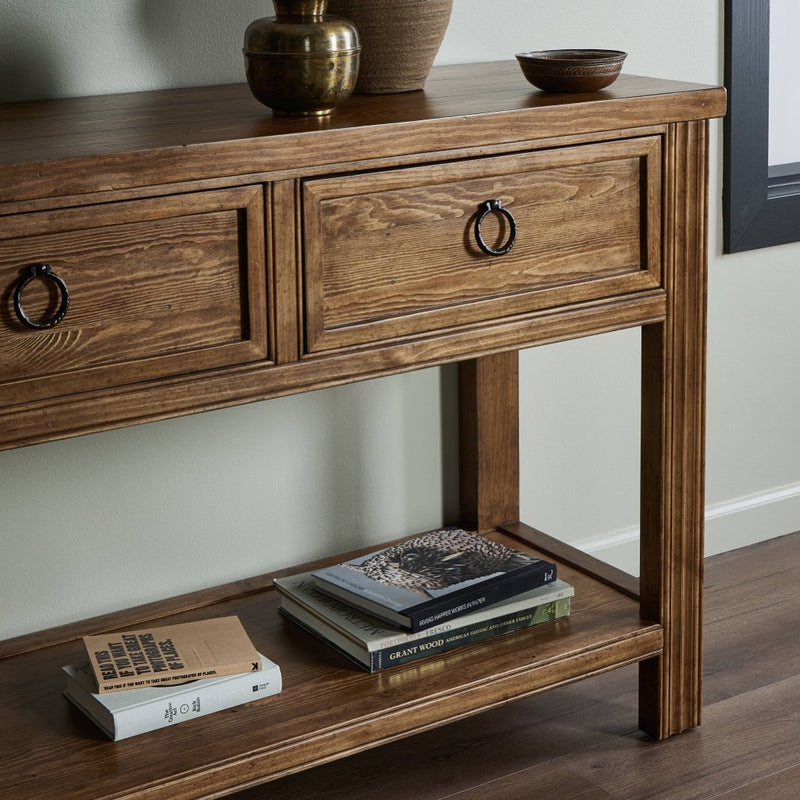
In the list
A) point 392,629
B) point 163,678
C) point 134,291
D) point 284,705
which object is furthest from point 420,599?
point 134,291

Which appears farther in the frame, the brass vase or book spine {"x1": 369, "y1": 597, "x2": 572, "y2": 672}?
book spine {"x1": 369, "y1": 597, "x2": 572, "y2": 672}

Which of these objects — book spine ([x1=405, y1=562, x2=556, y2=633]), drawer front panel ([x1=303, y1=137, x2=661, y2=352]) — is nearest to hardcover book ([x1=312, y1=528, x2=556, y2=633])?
book spine ([x1=405, y1=562, x2=556, y2=633])

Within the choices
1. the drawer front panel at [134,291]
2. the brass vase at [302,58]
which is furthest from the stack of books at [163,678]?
the brass vase at [302,58]

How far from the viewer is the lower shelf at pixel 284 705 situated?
1.46 m

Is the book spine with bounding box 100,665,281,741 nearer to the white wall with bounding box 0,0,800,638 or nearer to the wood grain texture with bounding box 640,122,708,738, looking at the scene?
the white wall with bounding box 0,0,800,638

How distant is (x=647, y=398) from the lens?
1736mm

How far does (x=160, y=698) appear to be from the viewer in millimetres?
1531

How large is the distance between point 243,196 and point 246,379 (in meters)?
0.20

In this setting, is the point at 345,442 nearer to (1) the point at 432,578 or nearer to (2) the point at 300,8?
(1) the point at 432,578

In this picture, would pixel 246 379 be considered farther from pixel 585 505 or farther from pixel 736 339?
pixel 736 339

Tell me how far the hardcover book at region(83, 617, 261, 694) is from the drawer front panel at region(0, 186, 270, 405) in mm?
424

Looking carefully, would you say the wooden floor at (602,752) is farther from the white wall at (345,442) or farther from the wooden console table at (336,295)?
the white wall at (345,442)

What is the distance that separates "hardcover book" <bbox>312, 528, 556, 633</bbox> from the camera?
169 centimetres

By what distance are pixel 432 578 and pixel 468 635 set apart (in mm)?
94
